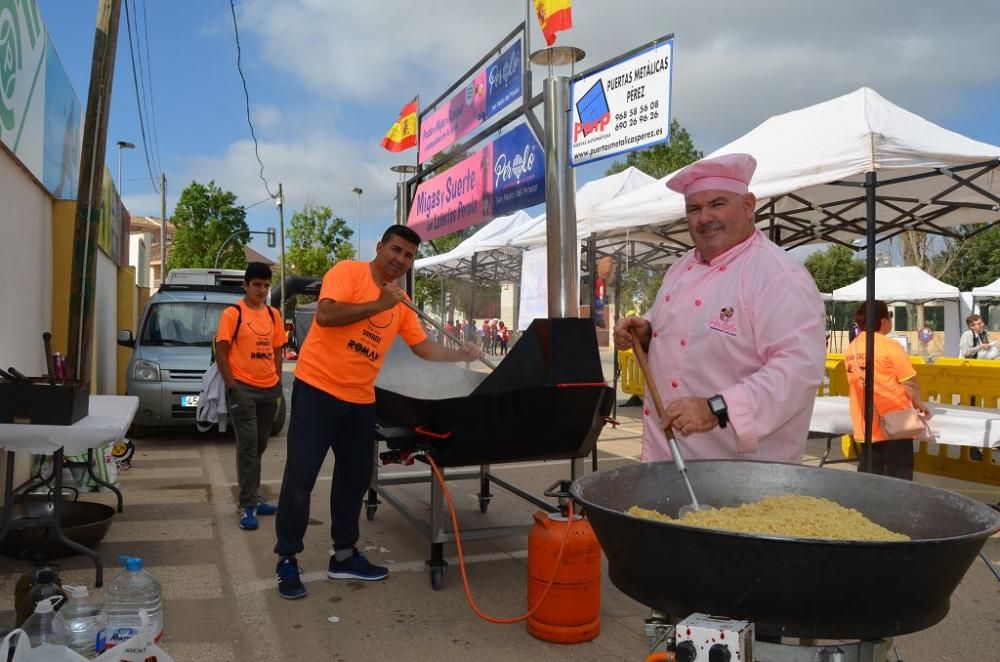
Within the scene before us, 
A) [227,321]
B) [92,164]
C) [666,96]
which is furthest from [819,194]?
[92,164]

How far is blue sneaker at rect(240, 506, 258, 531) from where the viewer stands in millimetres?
5828

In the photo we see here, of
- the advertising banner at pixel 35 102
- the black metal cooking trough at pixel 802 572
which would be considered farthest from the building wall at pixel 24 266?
the black metal cooking trough at pixel 802 572

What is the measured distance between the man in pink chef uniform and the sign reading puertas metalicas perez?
2412 mm

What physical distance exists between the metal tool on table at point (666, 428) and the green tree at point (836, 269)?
46732 millimetres

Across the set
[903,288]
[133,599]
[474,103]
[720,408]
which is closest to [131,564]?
[133,599]

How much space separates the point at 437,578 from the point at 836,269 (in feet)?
159

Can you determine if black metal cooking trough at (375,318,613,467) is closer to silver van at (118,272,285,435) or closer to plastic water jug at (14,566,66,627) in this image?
plastic water jug at (14,566,66,627)

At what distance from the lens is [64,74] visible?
28.4 ft

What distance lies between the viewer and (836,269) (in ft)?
159

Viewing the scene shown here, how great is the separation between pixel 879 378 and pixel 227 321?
5140 mm

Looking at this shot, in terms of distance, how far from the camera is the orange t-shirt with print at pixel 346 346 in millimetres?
4387

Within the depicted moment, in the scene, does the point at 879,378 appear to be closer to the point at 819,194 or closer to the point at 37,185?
the point at 819,194

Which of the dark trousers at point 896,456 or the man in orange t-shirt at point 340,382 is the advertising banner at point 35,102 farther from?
the dark trousers at point 896,456

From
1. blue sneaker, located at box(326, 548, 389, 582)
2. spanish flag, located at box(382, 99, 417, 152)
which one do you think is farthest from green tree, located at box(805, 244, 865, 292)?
blue sneaker, located at box(326, 548, 389, 582)
